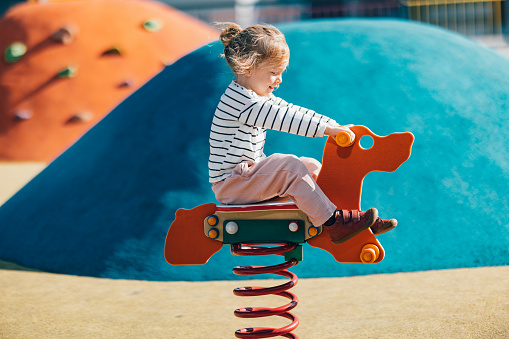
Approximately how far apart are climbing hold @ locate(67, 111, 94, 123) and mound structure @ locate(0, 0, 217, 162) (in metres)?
0.02

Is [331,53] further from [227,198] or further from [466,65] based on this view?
[227,198]

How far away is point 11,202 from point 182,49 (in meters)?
10.1

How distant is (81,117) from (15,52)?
2.57 metres

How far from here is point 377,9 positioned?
21.8 meters

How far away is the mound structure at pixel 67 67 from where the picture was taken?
15.7 m

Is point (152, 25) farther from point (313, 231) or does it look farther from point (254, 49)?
point (313, 231)

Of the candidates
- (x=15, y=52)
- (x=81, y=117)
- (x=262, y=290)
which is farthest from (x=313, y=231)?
(x=15, y=52)

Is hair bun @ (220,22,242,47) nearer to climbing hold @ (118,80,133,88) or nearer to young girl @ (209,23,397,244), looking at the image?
young girl @ (209,23,397,244)

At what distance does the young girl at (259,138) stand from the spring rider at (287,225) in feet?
0.28

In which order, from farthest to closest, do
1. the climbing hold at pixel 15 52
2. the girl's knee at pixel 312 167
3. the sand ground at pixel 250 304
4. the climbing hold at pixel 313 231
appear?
the climbing hold at pixel 15 52, the sand ground at pixel 250 304, the girl's knee at pixel 312 167, the climbing hold at pixel 313 231

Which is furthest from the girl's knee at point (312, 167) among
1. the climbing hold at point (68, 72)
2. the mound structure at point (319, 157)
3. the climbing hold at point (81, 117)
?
the climbing hold at point (68, 72)

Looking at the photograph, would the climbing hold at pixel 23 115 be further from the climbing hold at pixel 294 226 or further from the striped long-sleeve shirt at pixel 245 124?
the climbing hold at pixel 294 226

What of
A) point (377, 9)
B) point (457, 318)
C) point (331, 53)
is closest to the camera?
point (457, 318)

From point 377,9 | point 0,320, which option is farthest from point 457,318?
point 377,9
